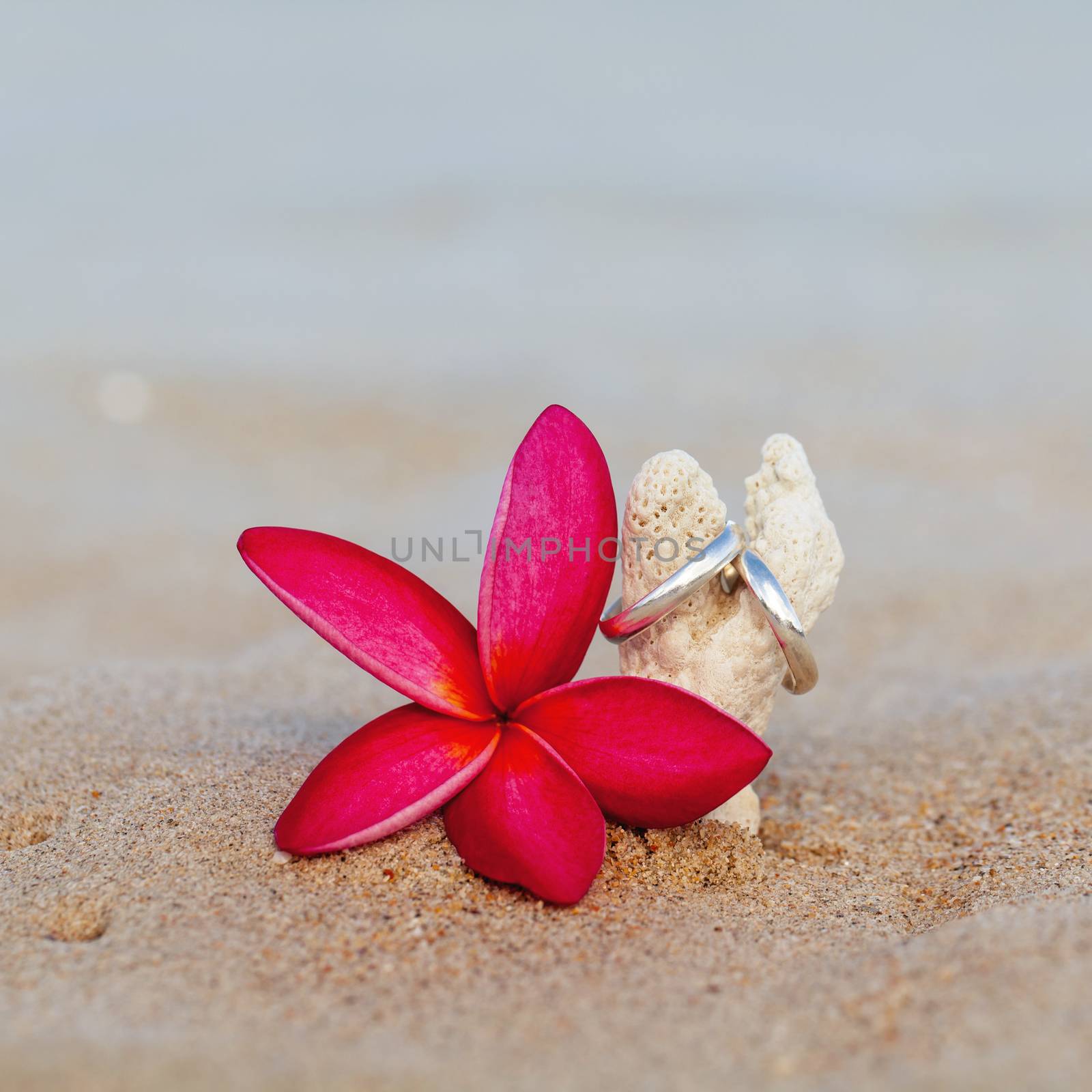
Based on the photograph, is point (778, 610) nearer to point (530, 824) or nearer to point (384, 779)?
point (530, 824)

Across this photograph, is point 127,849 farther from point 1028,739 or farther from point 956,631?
point 956,631

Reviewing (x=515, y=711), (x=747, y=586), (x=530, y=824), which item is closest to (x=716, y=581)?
(x=747, y=586)

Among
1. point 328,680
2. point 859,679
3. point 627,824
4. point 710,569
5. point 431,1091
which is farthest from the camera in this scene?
point 859,679

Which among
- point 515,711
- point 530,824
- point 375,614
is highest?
point 375,614

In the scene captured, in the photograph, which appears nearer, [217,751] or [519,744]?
Answer: [519,744]

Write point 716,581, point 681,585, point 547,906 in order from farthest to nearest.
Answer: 1. point 716,581
2. point 681,585
3. point 547,906

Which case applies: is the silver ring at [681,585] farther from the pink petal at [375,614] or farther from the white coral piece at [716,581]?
the pink petal at [375,614]

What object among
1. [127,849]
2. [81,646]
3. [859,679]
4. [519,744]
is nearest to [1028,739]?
[859,679]
